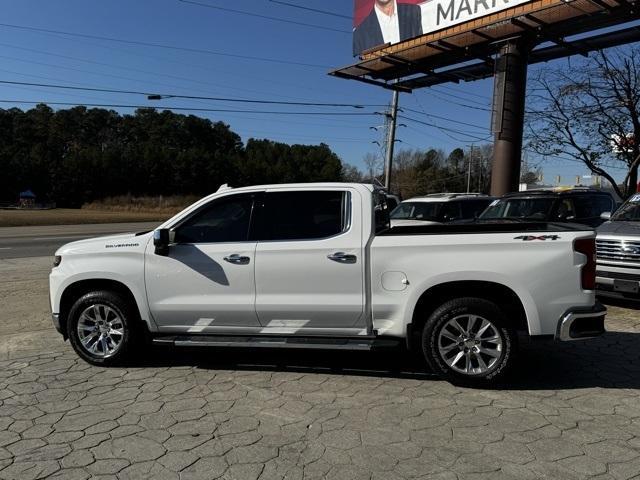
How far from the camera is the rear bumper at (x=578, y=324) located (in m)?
4.74

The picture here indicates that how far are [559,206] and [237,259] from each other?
796 centimetres

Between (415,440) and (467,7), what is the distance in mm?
17405

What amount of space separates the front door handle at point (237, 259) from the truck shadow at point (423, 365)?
1.10 metres

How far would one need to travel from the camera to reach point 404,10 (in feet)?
67.7

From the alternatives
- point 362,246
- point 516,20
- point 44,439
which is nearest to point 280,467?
point 44,439

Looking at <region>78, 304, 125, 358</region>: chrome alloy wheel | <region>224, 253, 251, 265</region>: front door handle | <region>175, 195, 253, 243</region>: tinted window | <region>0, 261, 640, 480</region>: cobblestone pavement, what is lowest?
<region>0, 261, 640, 480</region>: cobblestone pavement

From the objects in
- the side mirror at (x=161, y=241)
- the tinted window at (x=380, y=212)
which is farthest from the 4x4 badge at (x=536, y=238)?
the side mirror at (x=161, y=241)

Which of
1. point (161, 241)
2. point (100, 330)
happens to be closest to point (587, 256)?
point (161, 241)

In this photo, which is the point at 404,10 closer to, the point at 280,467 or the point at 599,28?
the point at 599,28

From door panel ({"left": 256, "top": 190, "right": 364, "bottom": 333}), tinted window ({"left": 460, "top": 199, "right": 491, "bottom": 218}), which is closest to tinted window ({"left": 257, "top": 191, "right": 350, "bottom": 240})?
door panel ({"left": 256, "top": 190, "right": 364, "bottom": 333})

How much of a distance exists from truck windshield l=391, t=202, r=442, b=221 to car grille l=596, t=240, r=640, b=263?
5612mm

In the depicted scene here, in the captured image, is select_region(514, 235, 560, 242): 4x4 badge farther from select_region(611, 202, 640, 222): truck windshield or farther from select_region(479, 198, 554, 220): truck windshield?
select_region(479, 198, 554, 220): truck windshield

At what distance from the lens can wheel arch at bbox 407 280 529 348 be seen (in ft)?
16.4

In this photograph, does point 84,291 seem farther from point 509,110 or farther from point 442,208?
point 509,110
